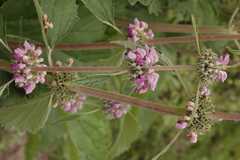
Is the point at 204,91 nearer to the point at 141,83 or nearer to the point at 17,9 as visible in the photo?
the point at 141,83

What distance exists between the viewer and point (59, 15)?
101cm

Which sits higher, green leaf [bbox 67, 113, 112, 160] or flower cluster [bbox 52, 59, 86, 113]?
flower cluster [bbox 52, 59, 86, 113]

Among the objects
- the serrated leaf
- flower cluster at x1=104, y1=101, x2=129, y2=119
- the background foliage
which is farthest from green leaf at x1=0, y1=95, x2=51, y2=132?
the serrated leaf

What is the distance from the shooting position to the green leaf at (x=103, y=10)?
1024mm

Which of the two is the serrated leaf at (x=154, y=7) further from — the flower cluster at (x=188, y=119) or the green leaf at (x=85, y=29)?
the flower cluster at (x=188, y=119)

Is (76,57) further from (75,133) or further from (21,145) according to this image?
(21,145)

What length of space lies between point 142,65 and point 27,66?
0.21m

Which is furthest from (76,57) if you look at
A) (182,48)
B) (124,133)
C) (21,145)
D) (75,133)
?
(21,145)

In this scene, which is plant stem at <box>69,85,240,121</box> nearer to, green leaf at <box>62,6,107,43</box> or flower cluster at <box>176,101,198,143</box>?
flower cluster at <box>176,101,198,143</box>

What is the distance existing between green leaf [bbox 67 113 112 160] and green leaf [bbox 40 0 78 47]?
0.34m

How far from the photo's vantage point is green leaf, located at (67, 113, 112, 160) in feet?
4.21

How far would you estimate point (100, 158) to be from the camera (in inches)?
50.3

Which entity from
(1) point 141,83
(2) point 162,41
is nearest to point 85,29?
(2) point 162,41

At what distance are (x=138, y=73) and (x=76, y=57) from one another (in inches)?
14.2
